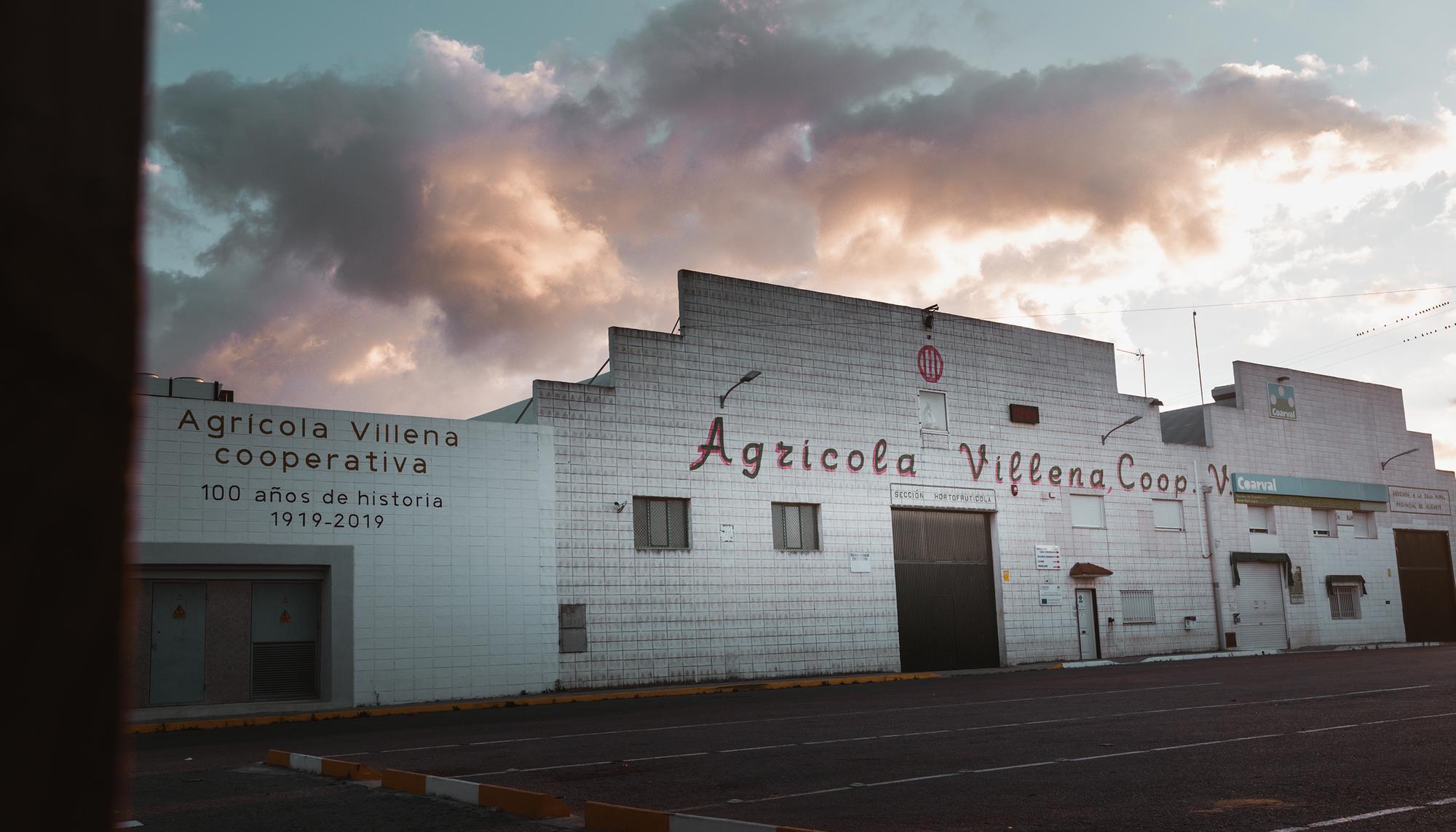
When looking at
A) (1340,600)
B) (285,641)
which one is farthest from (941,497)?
(1340,600)

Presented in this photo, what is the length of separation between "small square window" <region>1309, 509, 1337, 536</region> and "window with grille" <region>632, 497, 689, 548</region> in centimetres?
2486

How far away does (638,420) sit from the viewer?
24.6m

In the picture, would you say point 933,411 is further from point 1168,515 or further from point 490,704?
point 490,704

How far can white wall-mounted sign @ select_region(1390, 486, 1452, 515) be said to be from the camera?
41.7 metres

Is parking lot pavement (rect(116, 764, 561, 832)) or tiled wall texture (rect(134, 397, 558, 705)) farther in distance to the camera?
tiled wall texture (rect(134, 397, 558, 705))

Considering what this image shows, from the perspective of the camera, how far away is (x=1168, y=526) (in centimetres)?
3419

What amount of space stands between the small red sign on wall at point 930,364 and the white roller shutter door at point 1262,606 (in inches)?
534

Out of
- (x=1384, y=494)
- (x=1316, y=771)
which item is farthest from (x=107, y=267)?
(x=1384, y=494)

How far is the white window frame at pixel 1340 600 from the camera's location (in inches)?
1505

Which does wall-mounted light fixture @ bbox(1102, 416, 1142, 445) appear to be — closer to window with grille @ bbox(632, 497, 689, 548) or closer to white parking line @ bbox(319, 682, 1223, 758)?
white parking line @ bbox(319, 682, 1223, 758)

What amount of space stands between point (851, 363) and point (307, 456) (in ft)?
44.3

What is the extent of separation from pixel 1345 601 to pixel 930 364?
20.0m

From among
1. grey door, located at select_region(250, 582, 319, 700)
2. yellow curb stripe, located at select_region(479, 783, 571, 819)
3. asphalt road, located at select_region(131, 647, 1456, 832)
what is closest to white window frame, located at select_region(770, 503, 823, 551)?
asphalt road, located at select_region(131, 647, 1456, 832)

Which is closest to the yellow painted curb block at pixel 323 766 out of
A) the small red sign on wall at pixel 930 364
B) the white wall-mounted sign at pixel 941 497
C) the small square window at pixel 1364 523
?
the white wall-mounted sign at pixel 941 497
